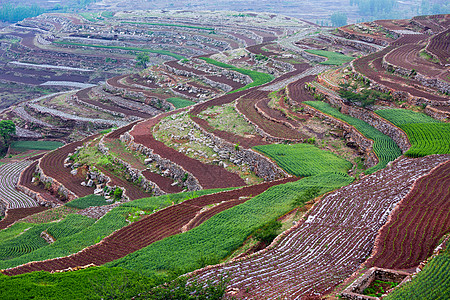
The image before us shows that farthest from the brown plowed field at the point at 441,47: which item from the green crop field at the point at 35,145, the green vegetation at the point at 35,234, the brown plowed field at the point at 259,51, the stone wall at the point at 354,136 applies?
the green crop field at the point at 35,145

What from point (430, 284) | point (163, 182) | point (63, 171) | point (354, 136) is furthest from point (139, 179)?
point (430, 284)

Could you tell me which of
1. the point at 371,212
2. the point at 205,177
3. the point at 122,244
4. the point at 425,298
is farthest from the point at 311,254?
the point at 205,177

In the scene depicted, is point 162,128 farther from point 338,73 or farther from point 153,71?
point 153,71

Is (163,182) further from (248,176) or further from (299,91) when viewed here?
(299,91)

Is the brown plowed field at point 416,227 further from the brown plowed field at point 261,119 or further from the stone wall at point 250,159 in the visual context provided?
the brown plowed field at point 261,119

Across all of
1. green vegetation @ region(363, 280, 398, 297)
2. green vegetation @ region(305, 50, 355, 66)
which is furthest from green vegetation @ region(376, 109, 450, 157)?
green vegetation @ region(305, 50, 355, 66)
